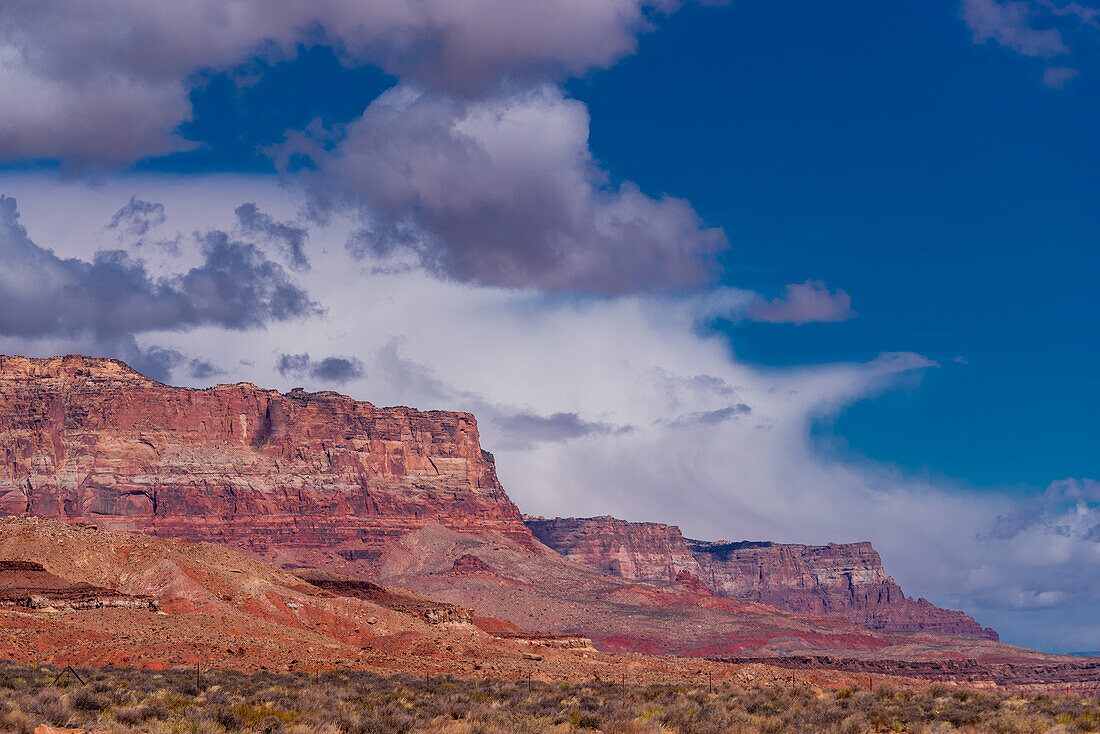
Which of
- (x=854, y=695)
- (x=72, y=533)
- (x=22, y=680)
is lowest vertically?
(x=22, y=680)

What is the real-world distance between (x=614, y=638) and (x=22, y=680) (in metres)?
144

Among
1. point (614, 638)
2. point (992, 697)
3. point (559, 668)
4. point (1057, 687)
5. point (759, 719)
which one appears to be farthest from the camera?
point (614, 638)

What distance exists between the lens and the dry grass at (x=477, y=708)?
2767 centimetres

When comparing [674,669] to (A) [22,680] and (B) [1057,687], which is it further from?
(B) [1057,687]

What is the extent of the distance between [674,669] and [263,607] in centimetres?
3176

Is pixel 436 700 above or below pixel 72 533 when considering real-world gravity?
below

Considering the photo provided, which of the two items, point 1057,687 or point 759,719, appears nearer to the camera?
point 759,719

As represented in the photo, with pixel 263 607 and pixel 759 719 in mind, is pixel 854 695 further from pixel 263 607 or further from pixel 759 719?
pixel 263 607

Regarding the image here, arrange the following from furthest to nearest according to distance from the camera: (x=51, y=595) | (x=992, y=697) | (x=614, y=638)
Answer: (x=614, y=638) → (x=51, y=595) → (x=992, y=697)

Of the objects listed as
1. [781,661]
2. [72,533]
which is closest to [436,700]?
[72,533]

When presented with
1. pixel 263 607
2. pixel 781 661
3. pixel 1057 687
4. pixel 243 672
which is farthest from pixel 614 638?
pixel 243 672

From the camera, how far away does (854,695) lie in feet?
133

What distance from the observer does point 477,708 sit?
31562 millimetres

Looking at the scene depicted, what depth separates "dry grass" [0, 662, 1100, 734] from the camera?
27.7m
